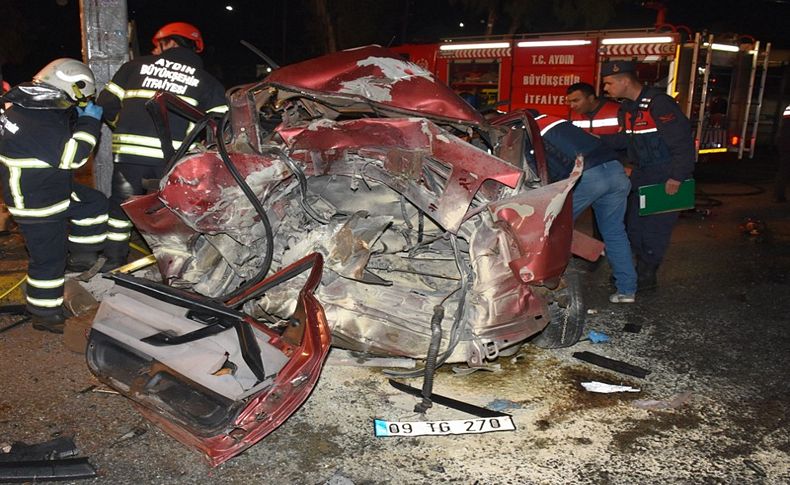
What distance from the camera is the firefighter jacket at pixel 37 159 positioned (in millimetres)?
3910

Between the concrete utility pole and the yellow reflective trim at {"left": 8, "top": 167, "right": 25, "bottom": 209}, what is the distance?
1.89 meters

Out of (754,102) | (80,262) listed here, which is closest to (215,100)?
(80,262)

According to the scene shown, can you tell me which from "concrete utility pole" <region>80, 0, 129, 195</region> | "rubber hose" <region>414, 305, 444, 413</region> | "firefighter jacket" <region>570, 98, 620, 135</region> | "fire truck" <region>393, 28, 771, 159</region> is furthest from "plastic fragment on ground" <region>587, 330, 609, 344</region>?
"fire truck" <region>393, 28, 771, 159</region>

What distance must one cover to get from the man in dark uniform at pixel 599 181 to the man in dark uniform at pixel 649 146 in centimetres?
42

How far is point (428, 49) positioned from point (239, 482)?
11587mm

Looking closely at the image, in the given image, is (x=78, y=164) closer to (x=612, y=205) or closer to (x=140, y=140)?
(x=140, y=140)

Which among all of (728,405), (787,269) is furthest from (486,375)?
(787,269)

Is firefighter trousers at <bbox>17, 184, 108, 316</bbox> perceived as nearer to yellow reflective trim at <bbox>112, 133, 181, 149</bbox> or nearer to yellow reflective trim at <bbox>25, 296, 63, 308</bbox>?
yellow reflective trim at <bbox>25, 296, 63, 308</bbox>

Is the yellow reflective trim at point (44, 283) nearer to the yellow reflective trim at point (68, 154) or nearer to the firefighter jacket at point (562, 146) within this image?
the yellow reflective trim at point (68, 154)

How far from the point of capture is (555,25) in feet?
73.8

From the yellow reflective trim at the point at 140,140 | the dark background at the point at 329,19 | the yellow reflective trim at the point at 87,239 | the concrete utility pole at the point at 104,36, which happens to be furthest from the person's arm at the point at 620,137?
the dark background at the point at 329,19

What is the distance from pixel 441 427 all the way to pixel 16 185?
115 inches

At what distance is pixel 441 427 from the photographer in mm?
3094

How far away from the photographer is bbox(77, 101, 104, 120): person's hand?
14.0ft
